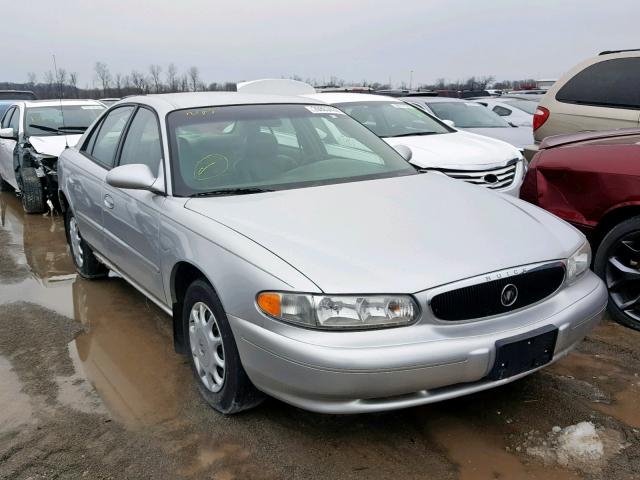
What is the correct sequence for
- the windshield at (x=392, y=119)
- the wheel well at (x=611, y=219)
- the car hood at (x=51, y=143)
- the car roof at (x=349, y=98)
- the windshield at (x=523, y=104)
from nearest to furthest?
the wheel well at (x=611, y=219) < the windshield at (x=392, y=119) < the car roof at (x=349, y=98) < the car hood at (x=51, y=143) < the windshield at (x=523, y=104)

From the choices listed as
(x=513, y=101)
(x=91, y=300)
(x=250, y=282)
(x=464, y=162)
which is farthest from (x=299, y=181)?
(x=513, y=101)

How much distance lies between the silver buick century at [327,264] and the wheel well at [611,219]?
875mm

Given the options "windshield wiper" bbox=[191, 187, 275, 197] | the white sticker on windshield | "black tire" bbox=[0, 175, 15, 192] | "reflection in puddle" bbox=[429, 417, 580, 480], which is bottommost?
"black tire" bbox=[0, 175, 15, 192]

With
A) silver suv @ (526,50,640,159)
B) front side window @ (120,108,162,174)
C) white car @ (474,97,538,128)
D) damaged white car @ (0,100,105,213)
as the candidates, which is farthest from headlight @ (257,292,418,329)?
white car @ (474,97,538,128)

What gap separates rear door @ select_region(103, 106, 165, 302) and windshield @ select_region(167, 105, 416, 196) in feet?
0.68

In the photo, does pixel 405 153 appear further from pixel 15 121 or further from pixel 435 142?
pixel 15 121

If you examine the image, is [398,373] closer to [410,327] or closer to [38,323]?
[410,327]

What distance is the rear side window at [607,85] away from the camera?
5574 millimetres

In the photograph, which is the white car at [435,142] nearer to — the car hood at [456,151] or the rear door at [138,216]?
the car hood at [456,151]

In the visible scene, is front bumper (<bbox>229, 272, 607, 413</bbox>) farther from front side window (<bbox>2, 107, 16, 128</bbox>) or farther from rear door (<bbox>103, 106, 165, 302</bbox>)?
front side window (<bbox>2, 107, 16, 128</bbox>)

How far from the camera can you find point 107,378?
342cm

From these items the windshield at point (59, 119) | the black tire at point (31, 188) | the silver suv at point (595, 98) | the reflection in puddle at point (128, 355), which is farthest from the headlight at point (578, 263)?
the windshield at point (59, 119)

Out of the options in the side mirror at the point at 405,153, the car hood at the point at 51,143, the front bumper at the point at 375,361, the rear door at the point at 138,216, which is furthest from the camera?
the car hood at the point at 51,143

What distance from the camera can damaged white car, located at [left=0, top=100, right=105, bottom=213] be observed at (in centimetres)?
780
